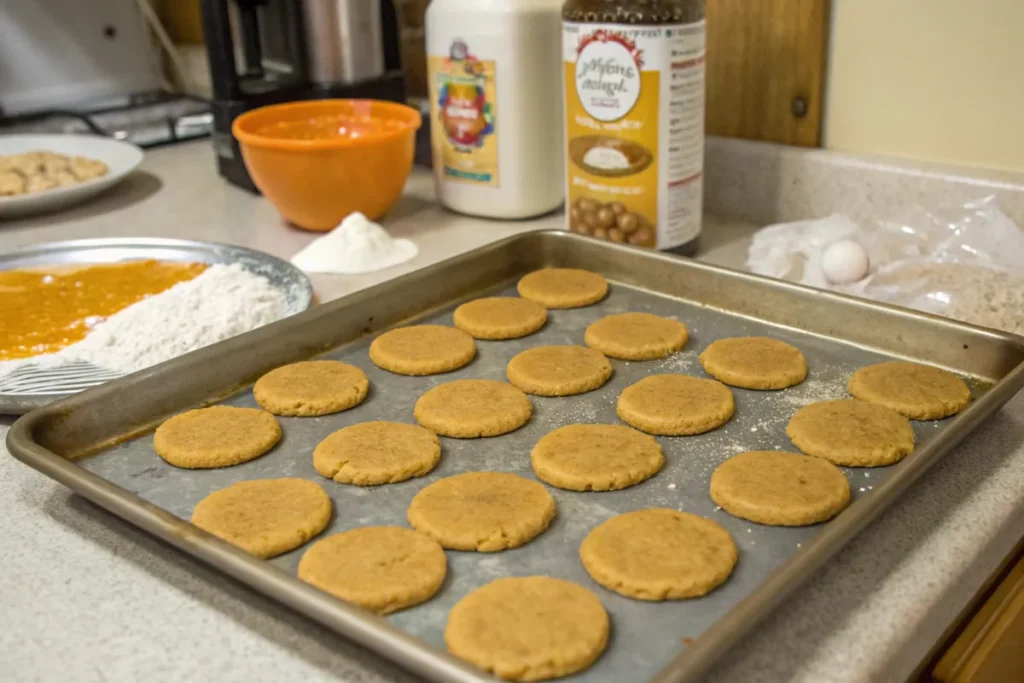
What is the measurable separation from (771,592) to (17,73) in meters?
1.83

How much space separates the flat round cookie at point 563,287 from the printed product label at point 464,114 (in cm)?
23

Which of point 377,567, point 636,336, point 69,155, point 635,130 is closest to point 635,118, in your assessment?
point 635,130

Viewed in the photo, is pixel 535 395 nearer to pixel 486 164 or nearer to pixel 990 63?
pixel 486 164

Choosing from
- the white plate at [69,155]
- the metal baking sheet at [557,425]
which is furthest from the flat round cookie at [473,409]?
the white plate at [69,155]

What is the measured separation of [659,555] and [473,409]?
25 cm

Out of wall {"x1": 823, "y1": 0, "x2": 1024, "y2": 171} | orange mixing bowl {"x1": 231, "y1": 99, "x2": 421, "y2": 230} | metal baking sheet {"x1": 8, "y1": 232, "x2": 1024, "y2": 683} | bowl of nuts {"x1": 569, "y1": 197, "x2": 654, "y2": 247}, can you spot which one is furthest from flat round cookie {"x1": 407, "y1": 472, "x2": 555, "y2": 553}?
wall {"x1": 823, "y1": 0, "x2": 1024, "y2": 171}

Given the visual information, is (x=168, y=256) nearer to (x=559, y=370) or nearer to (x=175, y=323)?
(x=175, y=323)

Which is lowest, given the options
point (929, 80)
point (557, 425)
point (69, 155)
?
point (557, 425)

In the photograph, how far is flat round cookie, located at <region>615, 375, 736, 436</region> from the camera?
2.48ft

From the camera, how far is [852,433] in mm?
718

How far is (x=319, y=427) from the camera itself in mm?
788

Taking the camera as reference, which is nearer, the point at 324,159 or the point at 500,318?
the point at 500,318

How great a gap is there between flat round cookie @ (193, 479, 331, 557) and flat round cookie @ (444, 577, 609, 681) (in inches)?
5.4

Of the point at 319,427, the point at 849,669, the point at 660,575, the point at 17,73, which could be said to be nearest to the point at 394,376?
the point at 319,427
